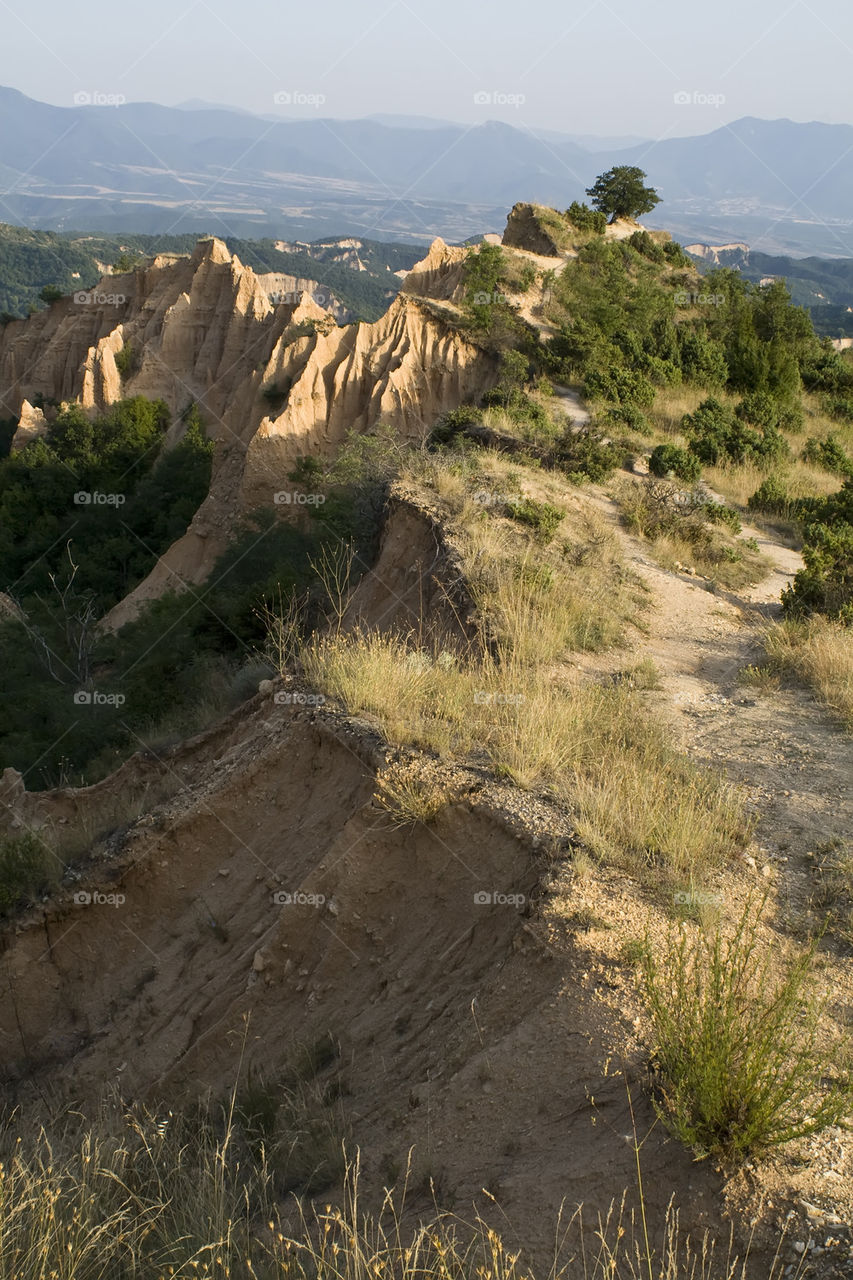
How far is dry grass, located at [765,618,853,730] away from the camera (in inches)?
273

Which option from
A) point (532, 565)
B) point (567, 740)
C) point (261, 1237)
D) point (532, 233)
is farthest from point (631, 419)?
point (261, 1237)

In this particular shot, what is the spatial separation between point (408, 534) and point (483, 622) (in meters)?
2.55

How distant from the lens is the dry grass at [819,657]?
22.8ft

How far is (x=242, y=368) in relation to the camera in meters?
26.4

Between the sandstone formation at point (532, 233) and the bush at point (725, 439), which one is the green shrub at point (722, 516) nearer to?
the bush at point (725, 439)

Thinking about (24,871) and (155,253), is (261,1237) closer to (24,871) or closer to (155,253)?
(24,871)

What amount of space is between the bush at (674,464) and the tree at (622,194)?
18305 millimetres

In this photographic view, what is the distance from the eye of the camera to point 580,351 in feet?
62.7

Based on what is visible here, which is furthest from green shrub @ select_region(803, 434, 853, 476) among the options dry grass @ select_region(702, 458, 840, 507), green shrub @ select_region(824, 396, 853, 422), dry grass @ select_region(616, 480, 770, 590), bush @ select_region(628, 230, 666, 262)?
bush @ select_region(628, 230, 666, 262)

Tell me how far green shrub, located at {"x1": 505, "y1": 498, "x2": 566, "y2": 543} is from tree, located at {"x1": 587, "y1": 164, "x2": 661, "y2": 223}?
2268 cm

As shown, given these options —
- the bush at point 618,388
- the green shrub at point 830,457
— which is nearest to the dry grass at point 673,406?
the bush at point 618,388

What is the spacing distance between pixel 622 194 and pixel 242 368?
1359 cm

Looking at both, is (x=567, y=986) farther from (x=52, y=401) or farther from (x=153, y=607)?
(x=52, y=401)

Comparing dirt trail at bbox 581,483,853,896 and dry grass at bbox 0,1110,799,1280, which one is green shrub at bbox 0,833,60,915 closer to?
dry grass at bbox 0,1110,799,1280
